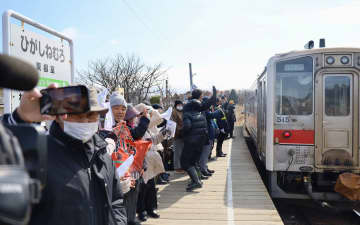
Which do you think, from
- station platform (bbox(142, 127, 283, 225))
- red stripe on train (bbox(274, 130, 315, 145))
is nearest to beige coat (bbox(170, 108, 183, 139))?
station platform (bbox(142, 127, 283, 225))

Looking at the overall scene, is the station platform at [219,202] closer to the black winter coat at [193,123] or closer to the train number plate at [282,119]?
the black winter coat at [193,123]

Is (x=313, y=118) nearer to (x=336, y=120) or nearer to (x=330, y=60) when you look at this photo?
(x=336, y=120)

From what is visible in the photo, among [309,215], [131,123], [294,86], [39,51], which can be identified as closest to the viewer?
[39,51]

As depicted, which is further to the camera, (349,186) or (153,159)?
(349,186)

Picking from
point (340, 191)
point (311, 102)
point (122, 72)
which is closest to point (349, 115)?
point (311, 102)

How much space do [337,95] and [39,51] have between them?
535 cm

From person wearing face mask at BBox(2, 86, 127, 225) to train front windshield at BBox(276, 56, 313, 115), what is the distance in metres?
4.72

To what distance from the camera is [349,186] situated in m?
5.37

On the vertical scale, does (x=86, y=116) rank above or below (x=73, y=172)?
above

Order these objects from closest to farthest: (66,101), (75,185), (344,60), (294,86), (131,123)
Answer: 1. (66,101)
2. (75,185)
3. (131,123)
4. (344,60)
5. (294,86)

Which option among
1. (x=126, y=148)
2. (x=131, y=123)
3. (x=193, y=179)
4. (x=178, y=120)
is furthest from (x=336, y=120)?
(x=126, y=148)

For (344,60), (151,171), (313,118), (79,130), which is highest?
(344,60)

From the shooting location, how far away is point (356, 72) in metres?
5.85

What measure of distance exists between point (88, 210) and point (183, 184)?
5.08 meters
